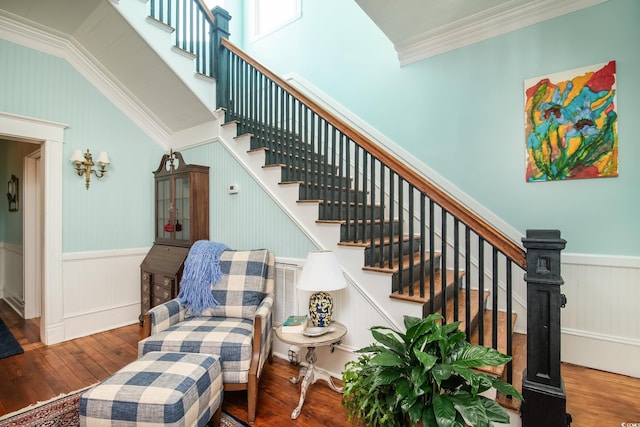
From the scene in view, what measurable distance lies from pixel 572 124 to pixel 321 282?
7.85ft

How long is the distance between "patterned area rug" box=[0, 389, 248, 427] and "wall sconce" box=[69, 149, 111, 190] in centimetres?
222

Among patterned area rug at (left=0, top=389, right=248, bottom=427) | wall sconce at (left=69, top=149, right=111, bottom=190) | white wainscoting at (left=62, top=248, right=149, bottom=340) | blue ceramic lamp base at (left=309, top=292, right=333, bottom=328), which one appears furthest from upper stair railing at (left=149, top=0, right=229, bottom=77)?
patterned area rug at (left=0, top=389, right=248, bottom=427)

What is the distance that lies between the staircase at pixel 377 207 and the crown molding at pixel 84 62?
1.00m

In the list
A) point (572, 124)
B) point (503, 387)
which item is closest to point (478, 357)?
point (503, 387)

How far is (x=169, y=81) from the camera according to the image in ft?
10.3

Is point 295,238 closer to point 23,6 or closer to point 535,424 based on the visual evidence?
point 535,424

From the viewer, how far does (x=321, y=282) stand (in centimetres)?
199

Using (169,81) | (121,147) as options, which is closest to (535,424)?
(169,81)

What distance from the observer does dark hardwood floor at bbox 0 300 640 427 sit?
184 cm

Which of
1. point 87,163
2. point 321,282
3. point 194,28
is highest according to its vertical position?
point 194,28

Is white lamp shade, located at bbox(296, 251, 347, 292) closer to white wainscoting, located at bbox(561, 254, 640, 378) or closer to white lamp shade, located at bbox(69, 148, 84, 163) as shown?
white wainscoting, located at bbox(561, 254, 640, 378)

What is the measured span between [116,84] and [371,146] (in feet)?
10.6

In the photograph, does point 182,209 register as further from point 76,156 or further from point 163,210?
point 76,156

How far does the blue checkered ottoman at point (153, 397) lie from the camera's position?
1.40 meters
